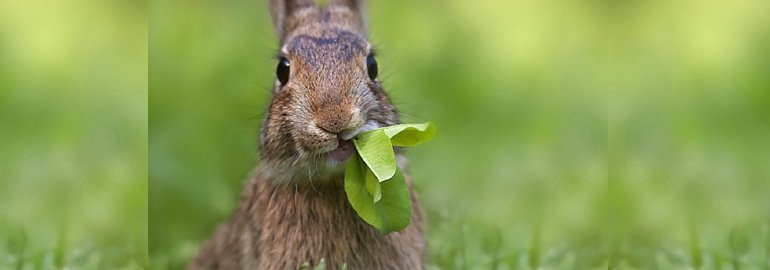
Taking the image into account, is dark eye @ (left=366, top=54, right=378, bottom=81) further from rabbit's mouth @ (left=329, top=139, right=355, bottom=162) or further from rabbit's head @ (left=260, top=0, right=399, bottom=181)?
rabbit's mouth @ (left=329, top=139, right=355, bottom=162)

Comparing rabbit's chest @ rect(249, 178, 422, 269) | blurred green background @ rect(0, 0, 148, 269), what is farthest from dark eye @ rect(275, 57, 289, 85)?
blurred green background @ rect(0, 0, 148, 269)

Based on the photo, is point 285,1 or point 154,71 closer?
point 285,1

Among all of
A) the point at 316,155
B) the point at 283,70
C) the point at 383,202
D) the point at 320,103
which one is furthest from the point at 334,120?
the point at 283,70

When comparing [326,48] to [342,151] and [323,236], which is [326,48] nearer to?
[342,151]

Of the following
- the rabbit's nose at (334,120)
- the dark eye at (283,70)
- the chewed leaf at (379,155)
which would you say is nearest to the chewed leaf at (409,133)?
the chewed leaf at (379,155)

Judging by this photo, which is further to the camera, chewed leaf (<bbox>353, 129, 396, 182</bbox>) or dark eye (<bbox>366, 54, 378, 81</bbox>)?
dark eye (<bbox>366, 54, 378, 81</bbox>)

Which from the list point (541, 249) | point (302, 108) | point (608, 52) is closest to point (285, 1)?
point (302, 108)

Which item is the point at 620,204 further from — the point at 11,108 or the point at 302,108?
the point at 11,108
